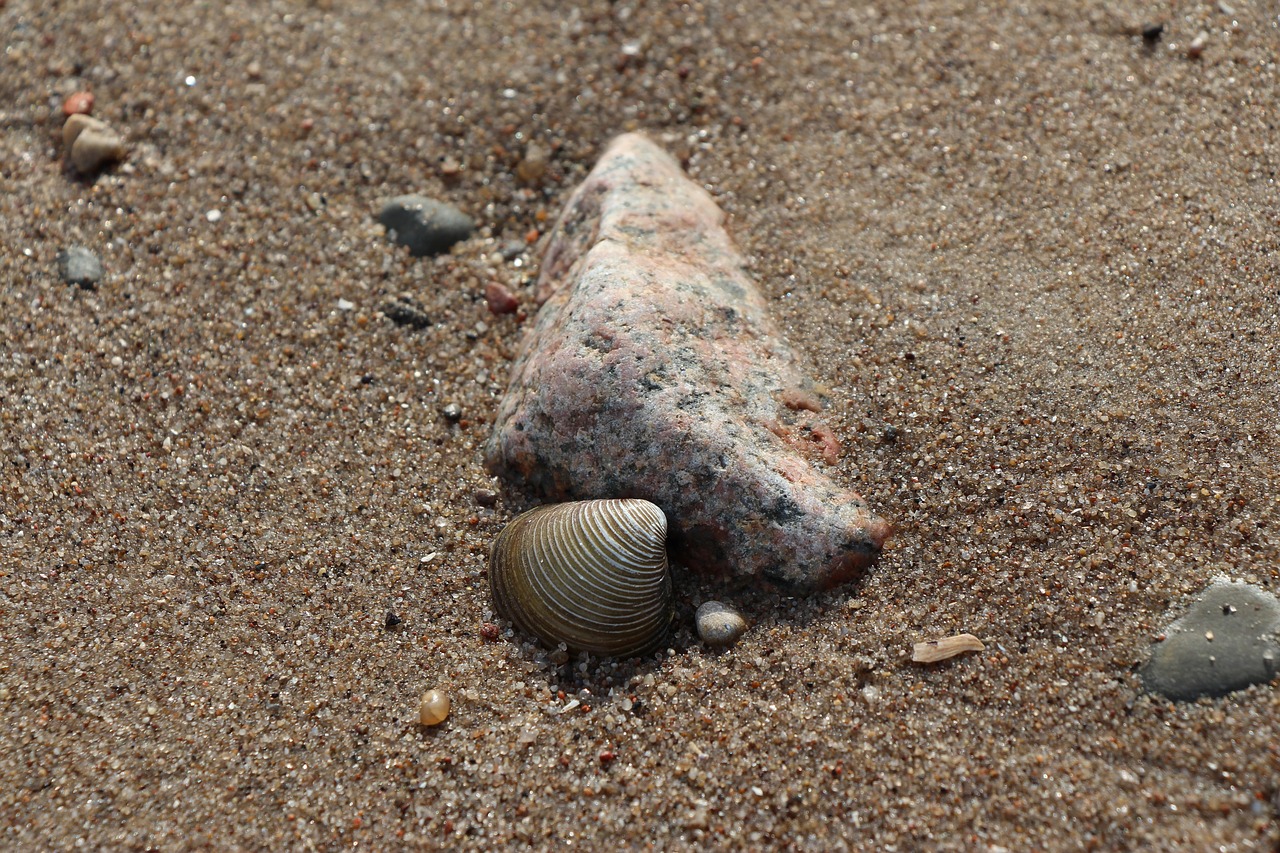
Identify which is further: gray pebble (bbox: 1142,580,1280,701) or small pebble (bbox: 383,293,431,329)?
small pebble (bbox: 383,293,431,329)

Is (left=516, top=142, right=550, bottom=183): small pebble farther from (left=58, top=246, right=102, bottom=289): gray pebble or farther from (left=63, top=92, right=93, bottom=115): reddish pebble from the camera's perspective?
(left=63, top=92, right=93, bottom=115): reddish pebble

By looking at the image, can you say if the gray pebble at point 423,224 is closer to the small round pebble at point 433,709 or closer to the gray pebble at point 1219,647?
the small round pebble at point 433,709

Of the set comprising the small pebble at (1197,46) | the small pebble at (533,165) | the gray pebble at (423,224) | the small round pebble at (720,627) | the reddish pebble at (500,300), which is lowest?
the small round pebble at (720,627)

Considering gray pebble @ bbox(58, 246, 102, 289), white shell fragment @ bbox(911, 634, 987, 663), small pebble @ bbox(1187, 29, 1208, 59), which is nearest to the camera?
white shell fragment @ bbox(911, 634, 987, 663)

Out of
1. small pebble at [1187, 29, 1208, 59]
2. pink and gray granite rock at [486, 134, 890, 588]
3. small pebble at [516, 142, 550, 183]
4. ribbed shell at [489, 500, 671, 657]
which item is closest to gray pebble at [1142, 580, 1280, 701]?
pink and gray granite rock at [486, 134, 890, 588]

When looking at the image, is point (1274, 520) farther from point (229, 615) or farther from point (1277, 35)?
point (229, 615)

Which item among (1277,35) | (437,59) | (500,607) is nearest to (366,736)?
(500,607)

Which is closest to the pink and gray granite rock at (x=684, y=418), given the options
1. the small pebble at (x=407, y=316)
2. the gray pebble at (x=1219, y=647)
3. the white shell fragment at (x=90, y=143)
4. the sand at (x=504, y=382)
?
the sand at (x=504, y=382)

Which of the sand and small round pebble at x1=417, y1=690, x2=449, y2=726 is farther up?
the sand
